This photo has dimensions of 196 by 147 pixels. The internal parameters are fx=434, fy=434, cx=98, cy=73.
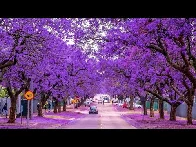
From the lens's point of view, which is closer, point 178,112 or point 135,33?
point 135,33

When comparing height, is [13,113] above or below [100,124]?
above

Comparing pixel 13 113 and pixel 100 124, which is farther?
pixel 100 124

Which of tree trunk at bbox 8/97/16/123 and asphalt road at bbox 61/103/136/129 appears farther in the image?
tree trunk at bbox 8/97/16/123

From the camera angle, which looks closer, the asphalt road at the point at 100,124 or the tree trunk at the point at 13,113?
the asphalt road at the point at 100,124

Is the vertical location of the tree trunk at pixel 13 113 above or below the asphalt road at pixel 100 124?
above

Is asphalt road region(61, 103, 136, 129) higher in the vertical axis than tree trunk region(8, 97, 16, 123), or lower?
lower
